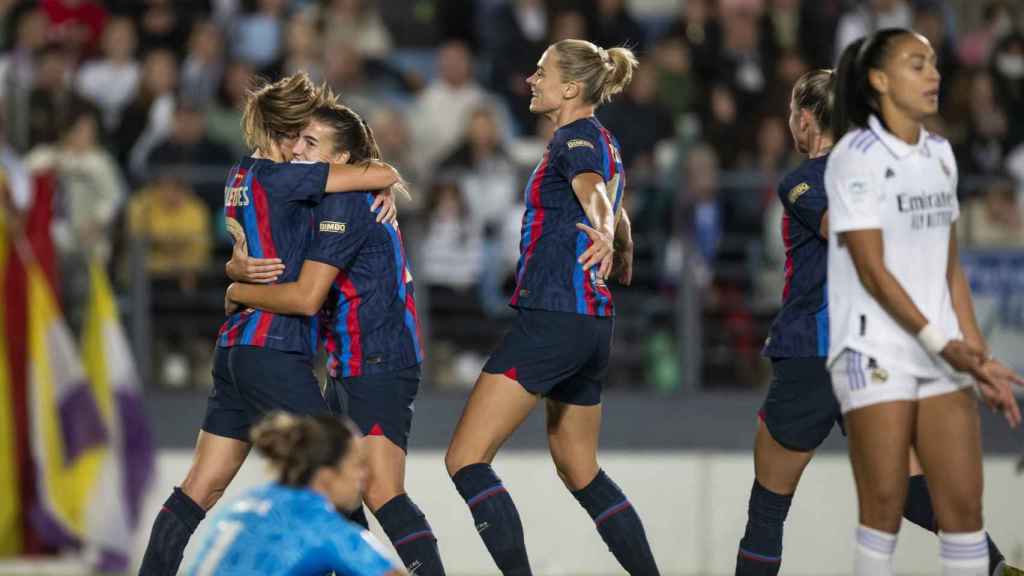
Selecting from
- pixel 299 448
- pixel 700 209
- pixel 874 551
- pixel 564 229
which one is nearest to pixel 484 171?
pixel 700 209

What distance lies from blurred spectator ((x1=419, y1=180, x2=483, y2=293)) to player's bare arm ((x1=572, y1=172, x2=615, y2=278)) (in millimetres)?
3844

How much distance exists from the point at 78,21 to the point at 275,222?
6547mm

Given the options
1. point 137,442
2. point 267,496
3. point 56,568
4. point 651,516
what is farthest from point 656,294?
point 267,496

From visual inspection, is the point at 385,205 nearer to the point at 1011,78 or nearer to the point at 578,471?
the point at 578,471

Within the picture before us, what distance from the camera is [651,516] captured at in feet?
26.8

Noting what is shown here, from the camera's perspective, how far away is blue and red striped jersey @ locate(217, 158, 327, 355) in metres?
5.01

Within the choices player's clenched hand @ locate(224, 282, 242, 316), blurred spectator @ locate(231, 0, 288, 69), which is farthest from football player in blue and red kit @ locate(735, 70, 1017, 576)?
blurred spectator @ locate(231, 0, 288, 69)

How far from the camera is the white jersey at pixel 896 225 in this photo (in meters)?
4.20

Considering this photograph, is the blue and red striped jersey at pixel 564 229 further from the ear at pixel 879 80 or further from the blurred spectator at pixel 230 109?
the blurred spectator at pixel 230 109

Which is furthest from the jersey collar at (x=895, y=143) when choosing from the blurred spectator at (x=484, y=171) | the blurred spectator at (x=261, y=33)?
the blurred spectator at (x=261, y=33)

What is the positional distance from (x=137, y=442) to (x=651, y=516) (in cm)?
275

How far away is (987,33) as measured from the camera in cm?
1102

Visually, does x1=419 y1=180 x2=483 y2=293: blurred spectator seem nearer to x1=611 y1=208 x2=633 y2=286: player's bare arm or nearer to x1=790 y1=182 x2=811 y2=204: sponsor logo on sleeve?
x1=611 y1=208 x2=633 y2=286: player's bare arm

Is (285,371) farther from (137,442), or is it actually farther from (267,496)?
(137,442)
